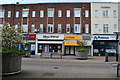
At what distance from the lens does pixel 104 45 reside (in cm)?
2697

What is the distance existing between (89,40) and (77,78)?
19.8m

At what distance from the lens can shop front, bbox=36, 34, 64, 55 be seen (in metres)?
27.1

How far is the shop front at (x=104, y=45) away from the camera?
26656 mm

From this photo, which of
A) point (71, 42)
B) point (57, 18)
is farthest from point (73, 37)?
point (57, 18)

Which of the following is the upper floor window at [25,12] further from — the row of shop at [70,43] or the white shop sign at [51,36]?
the white shop sign at [51,36]

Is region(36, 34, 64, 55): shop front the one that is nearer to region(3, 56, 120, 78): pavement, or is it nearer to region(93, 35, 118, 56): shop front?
region(93, 35, 118, 56): shop front

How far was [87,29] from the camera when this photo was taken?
27.4 meters

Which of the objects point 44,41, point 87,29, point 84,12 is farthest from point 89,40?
point 44,41

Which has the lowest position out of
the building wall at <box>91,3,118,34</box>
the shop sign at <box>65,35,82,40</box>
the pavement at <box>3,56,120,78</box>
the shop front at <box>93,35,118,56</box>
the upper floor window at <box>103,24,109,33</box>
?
the pavement at <box>3,56,120,78</box>

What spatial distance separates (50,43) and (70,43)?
Result: 3703mm

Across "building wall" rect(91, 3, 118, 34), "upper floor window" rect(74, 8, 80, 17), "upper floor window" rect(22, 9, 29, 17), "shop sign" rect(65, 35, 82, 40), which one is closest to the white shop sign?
"shop sign" rect(65, 35, 82, 40)

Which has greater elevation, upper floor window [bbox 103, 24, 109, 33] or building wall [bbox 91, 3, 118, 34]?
building wall [bbox 91, 3, 118, 34]

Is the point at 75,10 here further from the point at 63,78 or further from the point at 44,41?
the point at 63,78

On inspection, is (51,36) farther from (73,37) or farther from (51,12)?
(51,12)
